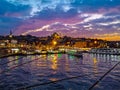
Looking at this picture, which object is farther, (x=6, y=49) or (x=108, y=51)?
(x=108, y=51)

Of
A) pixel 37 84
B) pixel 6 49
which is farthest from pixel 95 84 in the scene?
pixel 6 49

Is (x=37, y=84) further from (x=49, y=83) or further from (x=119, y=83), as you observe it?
(x=119, y=83)

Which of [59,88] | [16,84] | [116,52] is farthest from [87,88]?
[116,52]

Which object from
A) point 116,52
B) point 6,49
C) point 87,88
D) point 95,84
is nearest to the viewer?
point 87,88

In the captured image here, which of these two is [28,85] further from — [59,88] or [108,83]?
[108,83]

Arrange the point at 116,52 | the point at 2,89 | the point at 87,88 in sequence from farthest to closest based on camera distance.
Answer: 1. the point at 116,52
2. the point at 87,88
3. the point at 2,89

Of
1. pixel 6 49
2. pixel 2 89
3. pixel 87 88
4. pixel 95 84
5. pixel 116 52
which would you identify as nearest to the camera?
pixel 2 89

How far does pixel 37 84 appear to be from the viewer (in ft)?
149

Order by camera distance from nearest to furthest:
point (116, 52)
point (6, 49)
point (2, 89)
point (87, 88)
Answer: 1. point (2, 89)
2. point (87, 88)
3. point (6, 49)
4. point (116, 52)

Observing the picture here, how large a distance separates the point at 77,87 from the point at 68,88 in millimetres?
1948

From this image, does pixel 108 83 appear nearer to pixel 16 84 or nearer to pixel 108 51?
pixel 16 84

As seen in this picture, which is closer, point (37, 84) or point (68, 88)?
point (68, 88)

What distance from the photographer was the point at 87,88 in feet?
142

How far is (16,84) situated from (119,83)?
1854 cm
